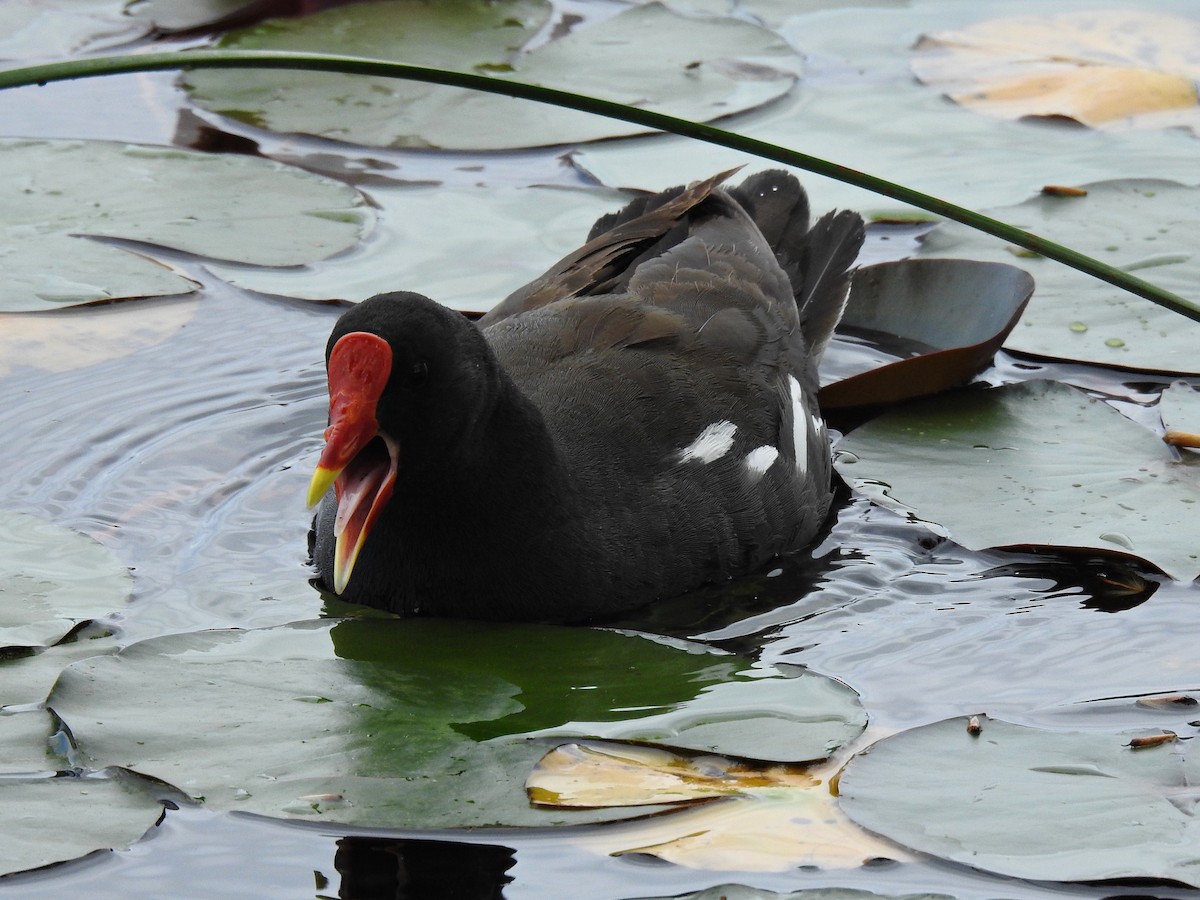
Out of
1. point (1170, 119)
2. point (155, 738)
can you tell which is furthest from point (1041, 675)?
point (1170, 119)

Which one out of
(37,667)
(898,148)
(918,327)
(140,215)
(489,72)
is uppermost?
(489,72)

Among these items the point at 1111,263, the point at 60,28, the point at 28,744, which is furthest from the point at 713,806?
the point at 60,28

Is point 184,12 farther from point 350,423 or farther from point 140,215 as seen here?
point 350,423

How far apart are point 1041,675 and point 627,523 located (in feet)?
2.60

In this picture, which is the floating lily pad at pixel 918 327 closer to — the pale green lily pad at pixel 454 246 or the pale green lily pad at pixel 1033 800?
the pale green lily pad at pixel 454 246

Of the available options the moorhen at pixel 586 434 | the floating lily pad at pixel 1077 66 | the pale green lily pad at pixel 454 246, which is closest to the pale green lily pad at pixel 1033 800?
the moorhen at pixel 586 434

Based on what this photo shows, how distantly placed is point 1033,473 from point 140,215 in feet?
7.59

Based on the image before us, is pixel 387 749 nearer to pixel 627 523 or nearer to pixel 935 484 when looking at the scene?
pixel 627 523

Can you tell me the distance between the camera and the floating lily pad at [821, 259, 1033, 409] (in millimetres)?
3961

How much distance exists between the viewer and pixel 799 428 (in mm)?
3760

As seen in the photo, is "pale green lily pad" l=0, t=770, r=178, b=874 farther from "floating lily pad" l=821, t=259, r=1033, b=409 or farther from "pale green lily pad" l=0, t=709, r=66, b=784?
"floating lily pad" l=821, t=259, r=1033, b=409

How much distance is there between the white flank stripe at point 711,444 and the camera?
3.48 meters

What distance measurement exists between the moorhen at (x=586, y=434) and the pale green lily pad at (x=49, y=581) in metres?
0.40

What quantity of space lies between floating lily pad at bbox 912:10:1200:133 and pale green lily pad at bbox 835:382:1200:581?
76.2 inches
